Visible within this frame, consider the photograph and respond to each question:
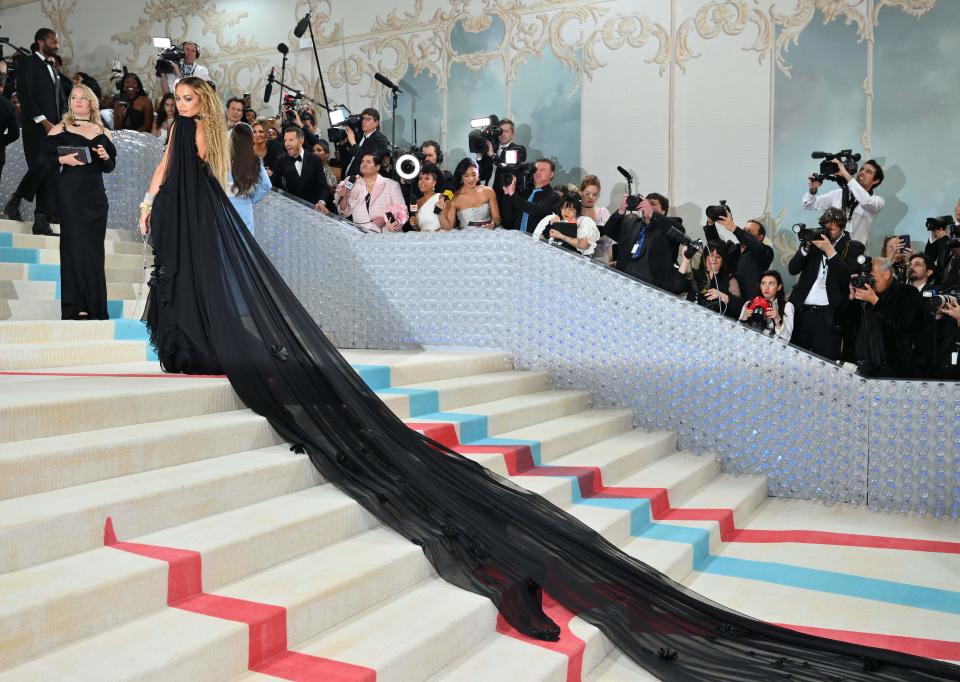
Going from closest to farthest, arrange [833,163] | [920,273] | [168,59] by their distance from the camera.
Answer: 1. [920,273]
2. [833,163]
3. [168,59]

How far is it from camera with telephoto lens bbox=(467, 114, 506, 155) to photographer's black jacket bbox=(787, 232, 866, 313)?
2.66 meters

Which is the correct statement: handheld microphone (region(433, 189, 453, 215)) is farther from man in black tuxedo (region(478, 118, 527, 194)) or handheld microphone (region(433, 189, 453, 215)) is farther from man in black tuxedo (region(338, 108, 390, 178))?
man in black tuxedo (region(338, 108, 390, 178))

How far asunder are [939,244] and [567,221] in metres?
2.51

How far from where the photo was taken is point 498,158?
7.25 m

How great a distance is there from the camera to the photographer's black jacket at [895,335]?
5008 mm

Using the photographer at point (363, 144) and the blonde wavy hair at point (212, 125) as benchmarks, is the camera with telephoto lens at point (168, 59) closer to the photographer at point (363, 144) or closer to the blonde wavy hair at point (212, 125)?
the photographer at point (363, 144)

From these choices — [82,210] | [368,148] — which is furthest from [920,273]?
[82,210]

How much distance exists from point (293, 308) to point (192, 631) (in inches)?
69.0

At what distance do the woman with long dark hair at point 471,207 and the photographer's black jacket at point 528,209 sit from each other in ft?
0.27

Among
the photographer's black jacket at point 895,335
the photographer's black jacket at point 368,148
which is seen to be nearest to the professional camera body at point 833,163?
the photographer's black jacket at point 895,335

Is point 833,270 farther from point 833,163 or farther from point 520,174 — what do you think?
point 520,174

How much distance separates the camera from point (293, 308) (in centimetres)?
373

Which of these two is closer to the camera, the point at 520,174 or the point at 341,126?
the point at 520,174

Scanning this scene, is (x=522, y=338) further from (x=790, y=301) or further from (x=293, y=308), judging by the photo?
(x=293, y=308)
